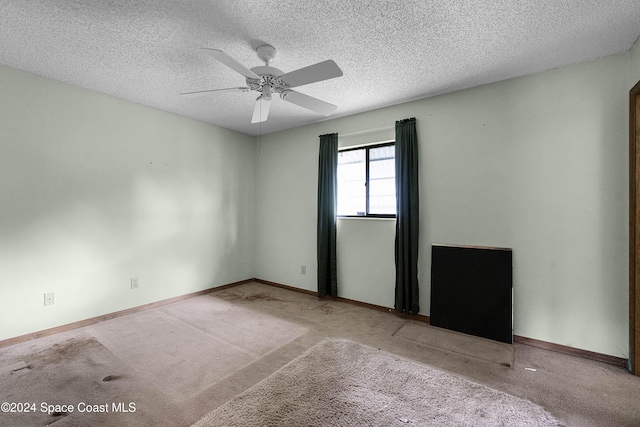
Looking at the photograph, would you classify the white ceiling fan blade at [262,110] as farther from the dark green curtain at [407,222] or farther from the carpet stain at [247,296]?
the carpet stain at [247,296]

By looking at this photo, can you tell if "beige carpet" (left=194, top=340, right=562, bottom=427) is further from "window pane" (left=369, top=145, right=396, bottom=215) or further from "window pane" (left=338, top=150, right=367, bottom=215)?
"window pane" (left=338, top=150, right=367, bottom=215)

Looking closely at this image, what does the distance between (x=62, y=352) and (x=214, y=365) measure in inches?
57.2

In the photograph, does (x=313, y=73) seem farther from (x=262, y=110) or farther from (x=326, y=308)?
(x=326, y=308)

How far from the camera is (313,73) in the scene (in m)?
2.03

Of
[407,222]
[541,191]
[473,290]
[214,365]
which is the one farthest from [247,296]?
[541,191]

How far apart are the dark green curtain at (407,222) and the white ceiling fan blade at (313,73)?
1700 mm

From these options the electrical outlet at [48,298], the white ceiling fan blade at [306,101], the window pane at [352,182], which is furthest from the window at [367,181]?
the electrical outlet at [48,298]

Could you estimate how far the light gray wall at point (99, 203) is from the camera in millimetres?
2730

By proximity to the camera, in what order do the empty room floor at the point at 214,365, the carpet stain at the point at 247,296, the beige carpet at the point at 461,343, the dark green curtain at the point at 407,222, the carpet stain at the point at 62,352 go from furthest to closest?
the carpet stain at the point at 247,296 → the dark green curtain at the point at 407,222 → the beige carpet at the point at 461,343 → the carpet stain at the point at 62,352 → the empty room floor at the point at 214,365

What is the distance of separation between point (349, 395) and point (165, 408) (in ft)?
4.00

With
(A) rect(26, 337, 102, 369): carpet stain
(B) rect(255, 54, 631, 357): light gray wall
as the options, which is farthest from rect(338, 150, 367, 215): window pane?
(A) rect(26, 337, 102, 369): carpet stain

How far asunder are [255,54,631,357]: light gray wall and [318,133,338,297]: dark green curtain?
639 mm

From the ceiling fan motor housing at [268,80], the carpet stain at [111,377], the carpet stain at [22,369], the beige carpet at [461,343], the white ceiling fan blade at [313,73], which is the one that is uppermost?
the ceiling fan motor housing at [268,80]

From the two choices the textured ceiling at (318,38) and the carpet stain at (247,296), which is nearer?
the textured ceiling at (318,38)
